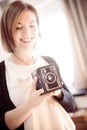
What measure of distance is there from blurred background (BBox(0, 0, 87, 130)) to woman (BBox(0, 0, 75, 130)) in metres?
0.05

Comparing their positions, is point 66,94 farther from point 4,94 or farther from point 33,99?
point 4,94

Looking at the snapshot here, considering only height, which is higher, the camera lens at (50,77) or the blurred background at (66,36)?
the blurred background at (66,36)

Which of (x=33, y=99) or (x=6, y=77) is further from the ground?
(x=6, y=77)

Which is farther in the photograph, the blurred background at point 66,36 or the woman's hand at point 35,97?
the blurred background at point 66,36

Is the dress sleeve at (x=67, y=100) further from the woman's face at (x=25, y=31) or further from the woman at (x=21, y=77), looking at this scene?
the woman's face at (x=25, y=31)

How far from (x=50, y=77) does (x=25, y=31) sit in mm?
229

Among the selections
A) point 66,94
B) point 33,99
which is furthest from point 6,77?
point 66,94

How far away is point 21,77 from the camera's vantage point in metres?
0.95

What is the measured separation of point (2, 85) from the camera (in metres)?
0.94

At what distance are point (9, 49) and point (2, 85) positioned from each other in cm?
15

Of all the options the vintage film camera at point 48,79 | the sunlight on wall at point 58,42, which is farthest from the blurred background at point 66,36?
the vintage film camera at point 48,79

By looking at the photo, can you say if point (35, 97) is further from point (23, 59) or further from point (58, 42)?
point (58, 42)

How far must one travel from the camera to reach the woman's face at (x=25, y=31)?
944 mm

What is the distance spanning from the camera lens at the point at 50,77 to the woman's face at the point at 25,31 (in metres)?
0.17
